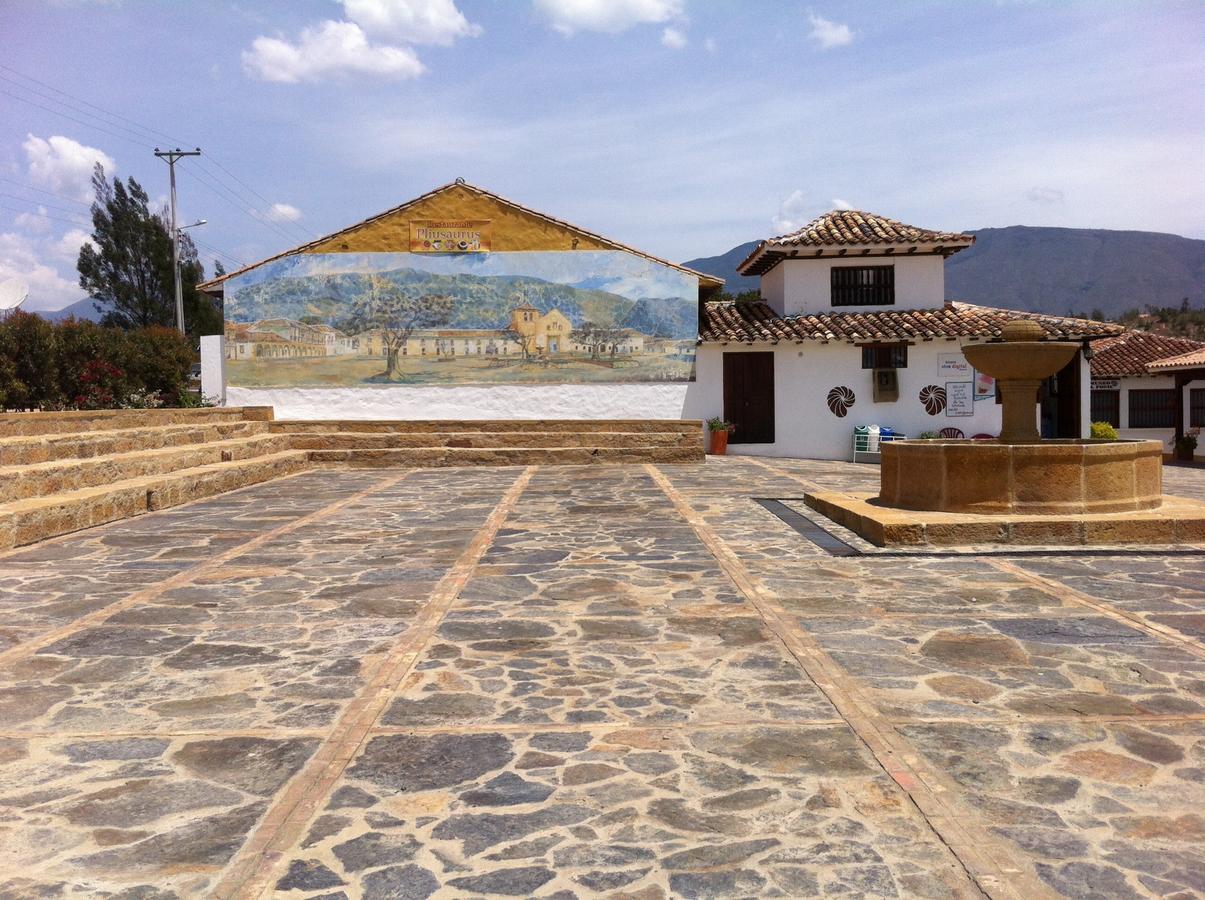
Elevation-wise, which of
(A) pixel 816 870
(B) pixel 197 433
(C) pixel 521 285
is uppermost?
(C) pixel 521 285

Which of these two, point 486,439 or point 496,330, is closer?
point 486,439

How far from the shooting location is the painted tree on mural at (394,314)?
64.0 ft

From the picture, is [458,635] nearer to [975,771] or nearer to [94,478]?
[975,771]

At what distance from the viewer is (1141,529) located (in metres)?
7.99

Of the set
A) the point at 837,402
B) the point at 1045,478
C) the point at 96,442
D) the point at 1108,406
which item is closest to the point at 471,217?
the point at 837,402

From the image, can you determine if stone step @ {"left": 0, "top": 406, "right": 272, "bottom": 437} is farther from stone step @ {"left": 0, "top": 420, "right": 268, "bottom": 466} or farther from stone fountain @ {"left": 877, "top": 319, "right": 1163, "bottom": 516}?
stone fountain @ {"left": 877, "top": 319, "right": 1163, "bottom": 516}

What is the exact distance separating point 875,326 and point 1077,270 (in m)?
134

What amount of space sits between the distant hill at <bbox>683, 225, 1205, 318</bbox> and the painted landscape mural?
329ft

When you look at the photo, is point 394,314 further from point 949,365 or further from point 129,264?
point 129,264

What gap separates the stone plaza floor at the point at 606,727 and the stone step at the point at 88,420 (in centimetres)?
556

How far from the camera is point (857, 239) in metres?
19.9

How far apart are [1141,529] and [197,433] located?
42.0 feet

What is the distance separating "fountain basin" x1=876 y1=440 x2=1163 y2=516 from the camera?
826cm

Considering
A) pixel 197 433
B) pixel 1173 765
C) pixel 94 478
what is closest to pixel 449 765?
pixel 1173 765
